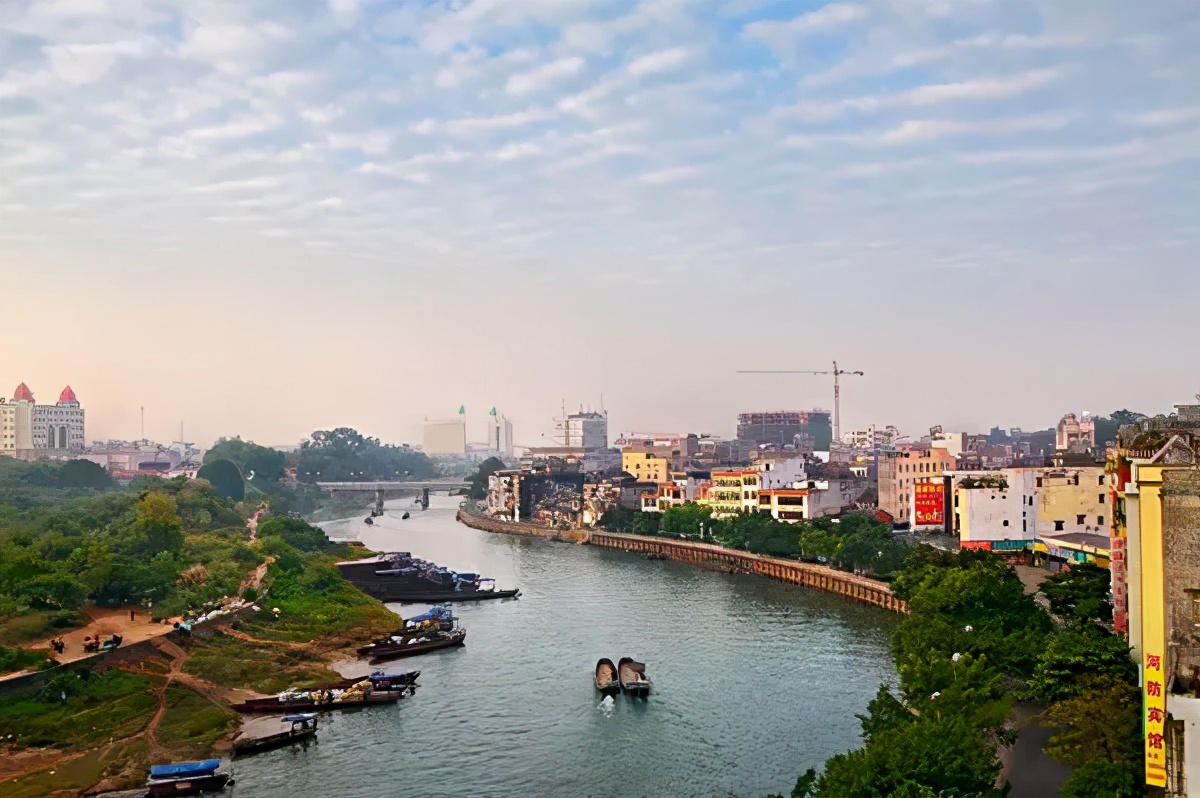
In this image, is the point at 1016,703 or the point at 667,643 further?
the point at 667,643

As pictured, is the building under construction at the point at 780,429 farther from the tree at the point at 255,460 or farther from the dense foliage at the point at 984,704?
the dense foliage at the point at 984,704

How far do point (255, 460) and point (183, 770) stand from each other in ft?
196

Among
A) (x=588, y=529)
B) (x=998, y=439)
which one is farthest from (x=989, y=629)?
(x=998, y=439)

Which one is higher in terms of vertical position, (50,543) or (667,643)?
(50,543)

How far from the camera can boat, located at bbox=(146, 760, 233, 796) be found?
47.0 ft

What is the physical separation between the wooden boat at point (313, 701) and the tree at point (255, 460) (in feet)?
176

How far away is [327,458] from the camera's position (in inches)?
3472

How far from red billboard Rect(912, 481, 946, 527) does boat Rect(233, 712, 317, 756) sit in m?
24.3

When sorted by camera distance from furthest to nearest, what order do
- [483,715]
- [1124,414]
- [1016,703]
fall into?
[1124,414]
[483,715]
[1016,703]

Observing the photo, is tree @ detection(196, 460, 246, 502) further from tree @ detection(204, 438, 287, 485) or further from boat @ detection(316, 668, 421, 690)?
boat @ detection(316, 668, 421, 690)

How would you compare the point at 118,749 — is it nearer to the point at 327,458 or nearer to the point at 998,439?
the point at 327,458

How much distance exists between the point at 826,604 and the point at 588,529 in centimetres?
2329

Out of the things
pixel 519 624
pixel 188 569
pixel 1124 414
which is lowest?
pixel 519 624

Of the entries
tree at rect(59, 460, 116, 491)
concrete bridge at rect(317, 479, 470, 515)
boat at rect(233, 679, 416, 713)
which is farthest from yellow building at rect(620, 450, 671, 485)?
boat at rect(233, 679, 416, 713)
